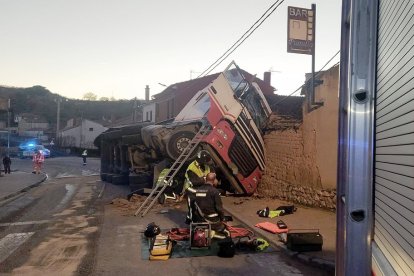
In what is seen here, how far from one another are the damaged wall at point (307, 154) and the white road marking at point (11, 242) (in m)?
6.97

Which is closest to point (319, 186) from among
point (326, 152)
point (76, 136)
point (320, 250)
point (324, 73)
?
point (326, 152)

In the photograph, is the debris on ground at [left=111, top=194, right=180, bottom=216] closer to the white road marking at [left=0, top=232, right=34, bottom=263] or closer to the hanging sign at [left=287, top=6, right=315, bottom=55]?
the white road marking at [left=0, top=232, right=34, bottom=263]

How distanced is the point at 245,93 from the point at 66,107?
102249mm

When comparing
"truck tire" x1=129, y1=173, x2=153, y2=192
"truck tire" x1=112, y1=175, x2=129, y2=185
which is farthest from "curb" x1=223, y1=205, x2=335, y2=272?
"truck tire" x1=112, y1=175, x2=129, y2=185

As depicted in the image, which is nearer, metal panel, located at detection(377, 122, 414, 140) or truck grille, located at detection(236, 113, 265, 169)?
metal panel, located at detection(377, 122, 414, 140)

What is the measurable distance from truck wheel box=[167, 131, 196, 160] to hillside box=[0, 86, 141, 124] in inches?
3540

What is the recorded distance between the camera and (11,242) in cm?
730

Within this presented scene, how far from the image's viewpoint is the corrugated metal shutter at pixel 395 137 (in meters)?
1.21

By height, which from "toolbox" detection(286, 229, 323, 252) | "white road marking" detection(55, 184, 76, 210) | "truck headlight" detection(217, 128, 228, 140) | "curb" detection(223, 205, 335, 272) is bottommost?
"white road marking" detection(55, 184, 76, 210)


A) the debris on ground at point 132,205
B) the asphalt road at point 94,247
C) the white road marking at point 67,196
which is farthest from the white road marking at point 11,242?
the white road marking at point 67,196

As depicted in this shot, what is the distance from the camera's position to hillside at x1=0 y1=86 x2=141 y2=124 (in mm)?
101812

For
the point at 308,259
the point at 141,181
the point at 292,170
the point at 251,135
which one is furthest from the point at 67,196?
the point at 308,259

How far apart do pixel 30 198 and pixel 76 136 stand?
57.2 m

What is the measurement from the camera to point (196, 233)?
21.0 feet
